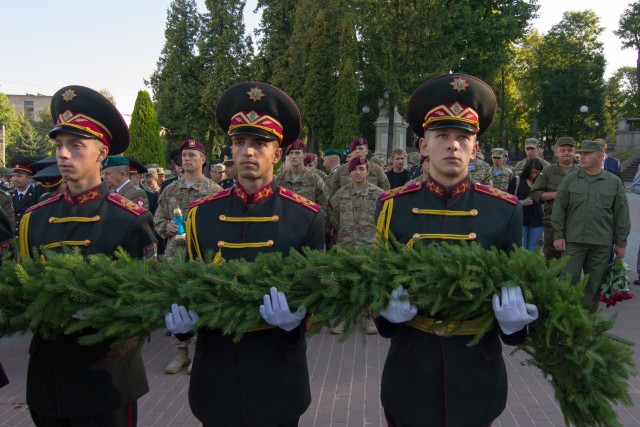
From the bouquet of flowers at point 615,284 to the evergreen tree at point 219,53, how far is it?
35.5m

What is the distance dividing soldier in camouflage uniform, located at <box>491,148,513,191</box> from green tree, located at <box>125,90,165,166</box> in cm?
2395

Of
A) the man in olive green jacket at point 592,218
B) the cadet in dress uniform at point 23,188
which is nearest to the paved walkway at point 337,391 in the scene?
the man in olive green jacket at point 592,218

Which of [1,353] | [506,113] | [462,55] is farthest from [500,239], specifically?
[506,113]

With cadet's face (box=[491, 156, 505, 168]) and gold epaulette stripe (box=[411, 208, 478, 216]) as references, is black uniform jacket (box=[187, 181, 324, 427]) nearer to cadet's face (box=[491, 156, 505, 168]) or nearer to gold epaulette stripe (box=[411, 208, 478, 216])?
gold epaulette stripe (box=[411, 208, 478, 216])

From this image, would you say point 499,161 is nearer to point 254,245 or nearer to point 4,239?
point 254,245

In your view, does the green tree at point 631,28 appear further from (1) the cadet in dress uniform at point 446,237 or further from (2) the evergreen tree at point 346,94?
(1) the cadet in dress uniform at point 446,237

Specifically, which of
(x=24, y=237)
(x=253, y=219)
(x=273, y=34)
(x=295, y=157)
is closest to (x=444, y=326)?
(x=253, y=219)

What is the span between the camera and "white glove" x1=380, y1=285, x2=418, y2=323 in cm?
222

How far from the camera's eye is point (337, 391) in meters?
5.14

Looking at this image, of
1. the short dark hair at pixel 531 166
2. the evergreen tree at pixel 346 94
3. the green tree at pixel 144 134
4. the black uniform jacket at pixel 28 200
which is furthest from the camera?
the evergreen tree at pixel 346 94

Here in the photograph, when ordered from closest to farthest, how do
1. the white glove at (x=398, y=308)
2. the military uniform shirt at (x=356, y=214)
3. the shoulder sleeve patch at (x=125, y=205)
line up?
the white glove at (x=398, y=308) → the shoulder sleeve patch at (x=125, y=205) → the military uniform shirt at (x=356, y=214)

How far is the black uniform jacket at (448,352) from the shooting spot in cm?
251

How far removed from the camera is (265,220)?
286 cm

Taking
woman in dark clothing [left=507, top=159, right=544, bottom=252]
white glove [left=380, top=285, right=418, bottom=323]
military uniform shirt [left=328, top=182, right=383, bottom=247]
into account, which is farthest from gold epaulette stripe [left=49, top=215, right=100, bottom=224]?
woman in dark clothing [left=507, top=159, right=544, bottom=252]
